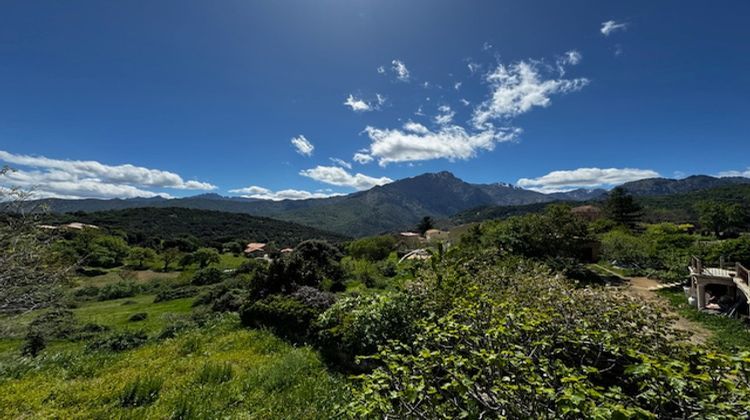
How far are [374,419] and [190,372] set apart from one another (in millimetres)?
5741

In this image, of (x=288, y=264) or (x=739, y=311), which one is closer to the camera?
(x=288, y=264)

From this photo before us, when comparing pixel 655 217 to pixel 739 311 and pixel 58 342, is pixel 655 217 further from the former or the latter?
pixel 58 342

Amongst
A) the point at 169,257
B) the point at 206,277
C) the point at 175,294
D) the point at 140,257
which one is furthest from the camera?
the point at 169,257

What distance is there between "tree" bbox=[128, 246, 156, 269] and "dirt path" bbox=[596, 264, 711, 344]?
7005 cm

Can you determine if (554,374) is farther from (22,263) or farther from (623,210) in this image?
(623,210)

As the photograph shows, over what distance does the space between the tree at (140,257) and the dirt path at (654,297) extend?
70051 millimetres

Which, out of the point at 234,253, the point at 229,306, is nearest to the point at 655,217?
the point at 229,306

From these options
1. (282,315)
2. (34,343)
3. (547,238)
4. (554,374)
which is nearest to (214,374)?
(282,315)

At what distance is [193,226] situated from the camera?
111m

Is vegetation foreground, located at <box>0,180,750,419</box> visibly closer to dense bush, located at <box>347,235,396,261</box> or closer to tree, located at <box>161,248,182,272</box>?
dense bush, located at <box>347,235,396,261</box>

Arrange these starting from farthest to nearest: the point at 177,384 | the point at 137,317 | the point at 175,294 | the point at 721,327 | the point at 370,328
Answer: the point at 175,294 → the point at 137,317 → the point at 721,327 → the point at 370,328 → the point at 177,384

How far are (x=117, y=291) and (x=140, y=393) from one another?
43432 millimetres

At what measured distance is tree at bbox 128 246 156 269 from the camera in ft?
187

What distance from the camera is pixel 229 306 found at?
19016 millimetres
